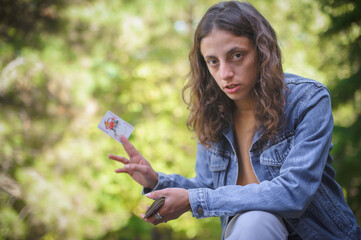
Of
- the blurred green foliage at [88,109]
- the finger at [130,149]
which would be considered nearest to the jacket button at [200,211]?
the finger at [130,149]

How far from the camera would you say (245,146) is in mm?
1725

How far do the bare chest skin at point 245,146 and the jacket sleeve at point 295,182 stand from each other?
1.04 feet

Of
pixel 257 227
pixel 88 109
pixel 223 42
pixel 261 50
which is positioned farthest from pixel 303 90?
pixel 88 109

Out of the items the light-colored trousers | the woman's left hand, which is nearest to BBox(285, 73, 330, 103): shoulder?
the light-colored trousers

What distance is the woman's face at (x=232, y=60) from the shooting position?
1499mm

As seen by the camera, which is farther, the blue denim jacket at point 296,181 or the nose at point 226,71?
the nose at point 226,71

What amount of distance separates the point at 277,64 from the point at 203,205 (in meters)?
0.74

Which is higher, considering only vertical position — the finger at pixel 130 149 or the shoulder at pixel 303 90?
the shoulder at pixel 303 90

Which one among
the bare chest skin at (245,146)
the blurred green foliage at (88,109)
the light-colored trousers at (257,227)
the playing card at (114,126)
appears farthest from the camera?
the blurred green foliage at (88,109)

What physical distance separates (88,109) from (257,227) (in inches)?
166

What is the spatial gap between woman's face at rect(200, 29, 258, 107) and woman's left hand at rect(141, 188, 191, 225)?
537mm

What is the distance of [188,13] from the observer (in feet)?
21.7

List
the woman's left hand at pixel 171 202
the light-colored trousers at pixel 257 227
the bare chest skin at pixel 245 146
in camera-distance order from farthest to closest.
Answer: the bare chest skin at pixel 245 146 → the woman's left hand at pixel 171 202 → the light-colored trousers at pixel 257 227

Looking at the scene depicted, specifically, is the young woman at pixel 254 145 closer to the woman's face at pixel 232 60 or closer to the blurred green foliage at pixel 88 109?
the woman's face at pixel 232 60
